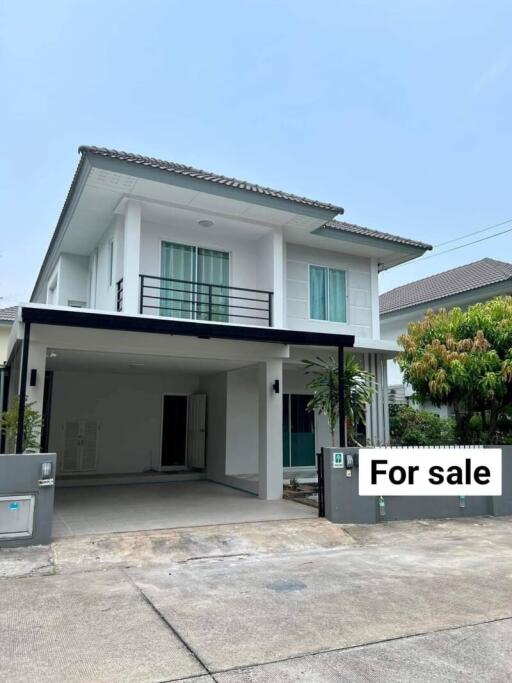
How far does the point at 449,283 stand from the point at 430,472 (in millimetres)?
11837

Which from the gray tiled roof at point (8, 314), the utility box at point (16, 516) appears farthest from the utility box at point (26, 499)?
the gray tiled roof at point (8, 314)

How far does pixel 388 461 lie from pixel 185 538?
12.3ft

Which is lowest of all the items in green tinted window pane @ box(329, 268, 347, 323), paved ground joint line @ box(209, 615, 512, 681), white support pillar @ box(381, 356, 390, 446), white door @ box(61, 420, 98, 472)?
paved ground joint line @ box(209, 615, 512, 681)

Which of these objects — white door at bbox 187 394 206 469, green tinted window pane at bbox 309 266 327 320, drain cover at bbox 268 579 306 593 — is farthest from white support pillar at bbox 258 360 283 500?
drain cover at bbox 268 579 306 593

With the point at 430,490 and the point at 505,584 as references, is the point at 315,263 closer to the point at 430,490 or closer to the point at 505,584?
the point at 430,490

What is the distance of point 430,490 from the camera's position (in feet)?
31.6

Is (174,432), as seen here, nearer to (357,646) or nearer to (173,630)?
(173,630)

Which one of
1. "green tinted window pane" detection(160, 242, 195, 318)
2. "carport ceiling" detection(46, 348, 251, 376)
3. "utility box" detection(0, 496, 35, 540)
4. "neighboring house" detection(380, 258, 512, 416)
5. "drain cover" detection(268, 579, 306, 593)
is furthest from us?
"neighboring house" detection(380, 258, 512, 416)

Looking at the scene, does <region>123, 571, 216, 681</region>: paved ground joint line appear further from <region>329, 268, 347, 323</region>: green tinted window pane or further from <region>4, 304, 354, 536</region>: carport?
<region>329, 268, 347, 323</region>: green tinted window pane

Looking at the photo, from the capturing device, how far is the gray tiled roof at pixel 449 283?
17.2 m

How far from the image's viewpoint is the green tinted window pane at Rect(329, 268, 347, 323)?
13562 millimetres

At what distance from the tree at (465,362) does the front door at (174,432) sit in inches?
242

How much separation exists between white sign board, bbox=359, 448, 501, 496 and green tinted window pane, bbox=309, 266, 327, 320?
4769 millimetres

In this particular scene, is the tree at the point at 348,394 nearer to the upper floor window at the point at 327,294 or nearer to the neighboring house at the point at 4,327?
the upper floor window at the point at 327,294
